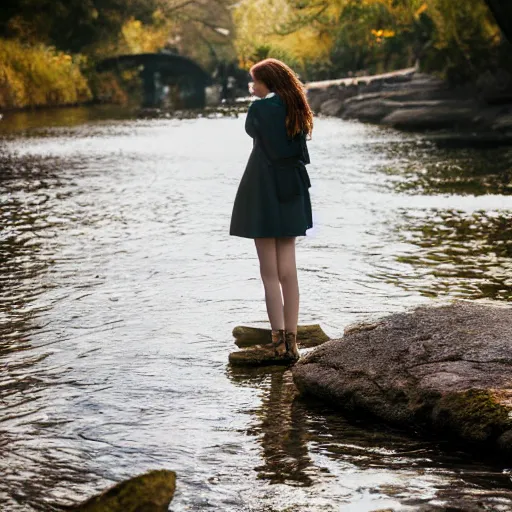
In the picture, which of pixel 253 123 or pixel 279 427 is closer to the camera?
pixel 279 427

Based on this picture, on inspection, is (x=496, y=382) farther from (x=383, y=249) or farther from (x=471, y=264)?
(x=383, y=249)

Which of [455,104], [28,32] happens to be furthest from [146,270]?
[28,32]

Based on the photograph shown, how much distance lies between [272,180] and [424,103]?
30.1 meters

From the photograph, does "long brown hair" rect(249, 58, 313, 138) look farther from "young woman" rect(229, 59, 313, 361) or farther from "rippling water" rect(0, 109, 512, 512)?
"rippling water" rect(0, 109, 512, 512)

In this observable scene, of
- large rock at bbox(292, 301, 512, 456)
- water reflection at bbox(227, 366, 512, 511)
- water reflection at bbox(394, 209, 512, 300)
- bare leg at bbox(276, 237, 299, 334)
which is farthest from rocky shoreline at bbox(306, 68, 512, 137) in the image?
water reflection at bbox(227, 366, 512, 511)

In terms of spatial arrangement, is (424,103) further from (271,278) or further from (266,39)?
(271,278)

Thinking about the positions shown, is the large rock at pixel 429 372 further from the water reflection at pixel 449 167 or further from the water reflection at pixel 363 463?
the water reflection at pixel 449 167

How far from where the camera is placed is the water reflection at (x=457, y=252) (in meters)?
9.34

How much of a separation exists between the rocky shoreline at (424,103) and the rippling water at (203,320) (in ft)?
40.5

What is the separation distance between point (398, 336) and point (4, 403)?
218 cm

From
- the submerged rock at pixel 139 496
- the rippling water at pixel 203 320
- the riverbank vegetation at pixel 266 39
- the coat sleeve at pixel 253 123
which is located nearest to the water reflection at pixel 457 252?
the rippling water at pixel 203 320

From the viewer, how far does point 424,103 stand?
36.0m

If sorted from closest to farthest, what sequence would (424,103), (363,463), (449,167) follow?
(363,463) → (449,167) → (424,103)

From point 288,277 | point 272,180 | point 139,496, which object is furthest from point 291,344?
point 139,496
